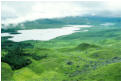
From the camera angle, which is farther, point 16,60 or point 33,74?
point 16,60

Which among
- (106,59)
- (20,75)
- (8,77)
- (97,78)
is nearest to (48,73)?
(20,75)

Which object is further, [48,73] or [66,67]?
[66,67]

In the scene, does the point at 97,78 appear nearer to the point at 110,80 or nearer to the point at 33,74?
the point at 110,80

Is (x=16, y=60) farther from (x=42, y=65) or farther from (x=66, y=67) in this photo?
(x=66, y=67)

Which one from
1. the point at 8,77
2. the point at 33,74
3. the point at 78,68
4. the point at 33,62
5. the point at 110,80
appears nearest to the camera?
the point at 110,80

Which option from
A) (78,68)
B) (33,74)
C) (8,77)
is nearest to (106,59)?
(78,68)

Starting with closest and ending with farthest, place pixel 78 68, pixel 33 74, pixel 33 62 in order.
Answer: pixel 33 74 < pixel 78 68 < pixel 33 62

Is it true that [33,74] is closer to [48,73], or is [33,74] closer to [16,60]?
[48,73]

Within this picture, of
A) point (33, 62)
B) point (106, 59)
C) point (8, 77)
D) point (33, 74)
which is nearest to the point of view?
point (8, 77)

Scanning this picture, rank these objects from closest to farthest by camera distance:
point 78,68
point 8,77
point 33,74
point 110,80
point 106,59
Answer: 1. point 110,80
2. point 8,77
3. point 33,74
4. point 78,68
5. point 106,59
